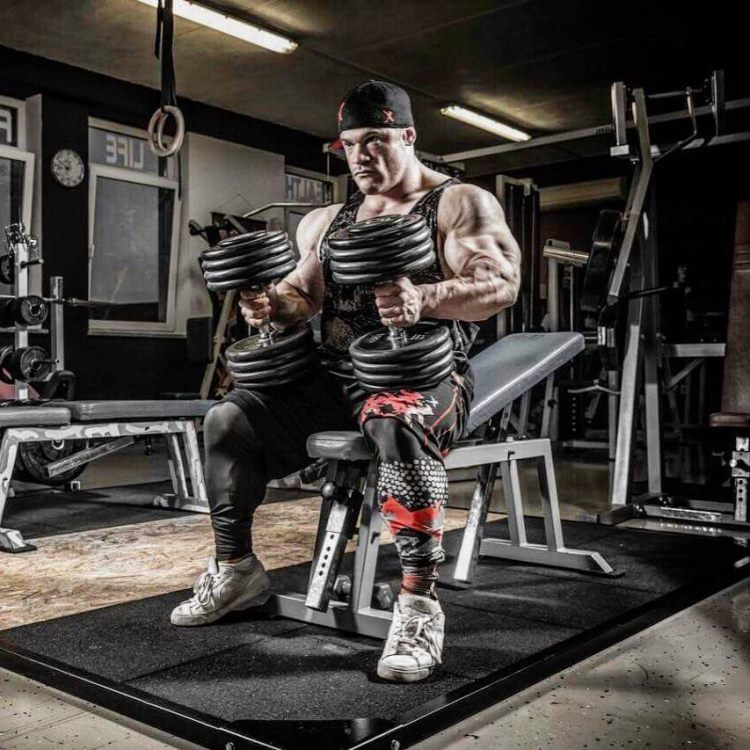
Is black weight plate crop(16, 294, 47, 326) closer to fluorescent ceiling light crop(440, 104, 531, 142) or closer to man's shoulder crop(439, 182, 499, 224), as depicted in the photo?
man's shoulder crop(439, 182, 499, 224)

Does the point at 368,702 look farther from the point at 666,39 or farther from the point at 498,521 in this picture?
the point at 666,39

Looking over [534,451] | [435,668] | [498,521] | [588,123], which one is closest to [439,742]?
[435,668]

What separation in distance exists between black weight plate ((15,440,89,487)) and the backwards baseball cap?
2.59 m

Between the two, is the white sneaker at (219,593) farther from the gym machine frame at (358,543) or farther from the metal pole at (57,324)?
the metal pole at (57,324)

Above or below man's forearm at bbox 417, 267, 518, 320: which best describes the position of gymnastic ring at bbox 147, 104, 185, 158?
above

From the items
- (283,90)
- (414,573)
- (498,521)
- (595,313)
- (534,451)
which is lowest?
(498,521)

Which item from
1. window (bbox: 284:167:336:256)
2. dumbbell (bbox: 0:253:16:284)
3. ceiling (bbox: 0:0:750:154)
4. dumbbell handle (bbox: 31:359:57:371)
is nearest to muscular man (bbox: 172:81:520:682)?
dumbbell handle (bbox: 31:359:57:371)

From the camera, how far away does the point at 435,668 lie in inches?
64.2

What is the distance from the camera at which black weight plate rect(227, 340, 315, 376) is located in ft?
6.13

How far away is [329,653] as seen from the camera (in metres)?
1.72

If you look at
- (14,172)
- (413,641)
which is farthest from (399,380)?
(14,172)

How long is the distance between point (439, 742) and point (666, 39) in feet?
19.3

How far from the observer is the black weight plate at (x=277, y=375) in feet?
6.15

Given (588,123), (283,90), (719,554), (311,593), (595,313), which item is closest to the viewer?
(311,593)
